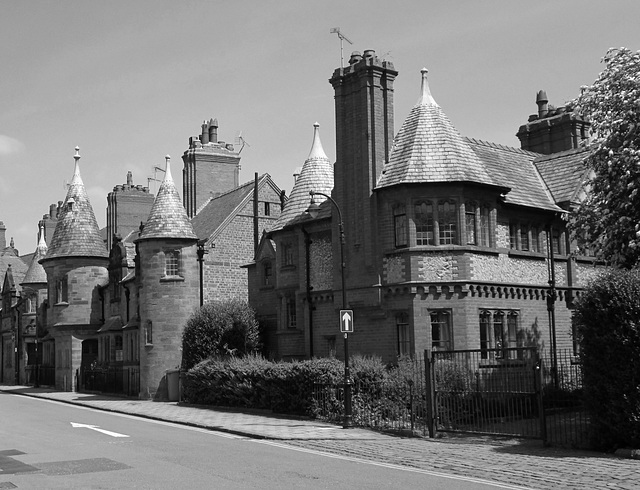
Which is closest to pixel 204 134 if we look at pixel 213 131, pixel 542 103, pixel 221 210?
pixel 213 131

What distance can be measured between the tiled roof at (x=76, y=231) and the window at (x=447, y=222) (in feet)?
87.5

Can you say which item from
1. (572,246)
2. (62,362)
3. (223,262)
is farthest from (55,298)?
(572,246)

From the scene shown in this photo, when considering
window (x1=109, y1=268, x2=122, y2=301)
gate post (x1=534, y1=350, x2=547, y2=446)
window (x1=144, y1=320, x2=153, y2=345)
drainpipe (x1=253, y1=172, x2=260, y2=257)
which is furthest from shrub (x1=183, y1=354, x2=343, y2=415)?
window (x1=109, y1=268, x2=122, y2=301)

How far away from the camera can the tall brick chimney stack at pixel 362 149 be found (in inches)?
1104

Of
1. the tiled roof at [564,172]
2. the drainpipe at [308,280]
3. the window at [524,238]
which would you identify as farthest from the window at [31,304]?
the window at [524,238]

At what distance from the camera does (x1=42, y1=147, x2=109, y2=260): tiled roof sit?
47062 millimetres

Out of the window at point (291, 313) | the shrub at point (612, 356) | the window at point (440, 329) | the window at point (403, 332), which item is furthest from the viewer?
the window at point (291, 313)

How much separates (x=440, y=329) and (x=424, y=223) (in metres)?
3.58

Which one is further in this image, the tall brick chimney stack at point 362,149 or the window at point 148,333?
the window at point 148,333

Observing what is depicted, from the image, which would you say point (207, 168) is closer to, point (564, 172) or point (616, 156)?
point (564, 172)

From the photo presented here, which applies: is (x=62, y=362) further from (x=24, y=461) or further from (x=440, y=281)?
(x=24, y=461)

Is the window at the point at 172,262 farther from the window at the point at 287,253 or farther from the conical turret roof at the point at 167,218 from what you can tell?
the window at the point at 287,253

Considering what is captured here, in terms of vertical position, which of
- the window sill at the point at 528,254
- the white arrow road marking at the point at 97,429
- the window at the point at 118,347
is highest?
the window sill at the point at 528,254

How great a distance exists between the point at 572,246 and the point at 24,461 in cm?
2244
